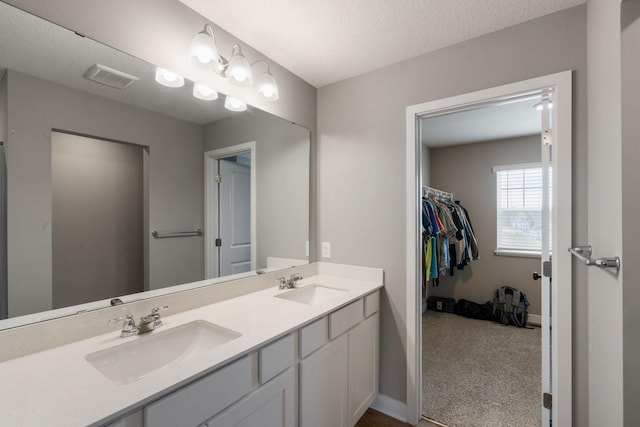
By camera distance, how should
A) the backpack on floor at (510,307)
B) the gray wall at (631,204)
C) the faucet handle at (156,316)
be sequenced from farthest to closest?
the backpack on floor at (510,307) → the faucet handle at (156,316) → the gray wall at (631,204)

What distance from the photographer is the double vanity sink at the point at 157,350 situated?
1.03 metres

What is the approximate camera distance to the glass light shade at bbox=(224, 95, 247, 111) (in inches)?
64.9

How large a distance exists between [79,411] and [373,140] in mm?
1945

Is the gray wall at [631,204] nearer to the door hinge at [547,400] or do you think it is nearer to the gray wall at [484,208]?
the door hinge at [547,400]

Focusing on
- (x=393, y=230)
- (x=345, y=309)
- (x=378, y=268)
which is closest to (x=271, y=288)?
(x=345, y=309)

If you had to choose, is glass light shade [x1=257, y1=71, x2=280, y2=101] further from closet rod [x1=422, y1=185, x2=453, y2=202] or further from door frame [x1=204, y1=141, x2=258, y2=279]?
closet rod [x1=422, y1=185, x2=453, y2=202]

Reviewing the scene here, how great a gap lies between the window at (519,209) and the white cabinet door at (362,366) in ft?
9.24

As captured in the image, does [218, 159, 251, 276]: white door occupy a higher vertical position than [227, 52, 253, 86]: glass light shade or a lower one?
lower

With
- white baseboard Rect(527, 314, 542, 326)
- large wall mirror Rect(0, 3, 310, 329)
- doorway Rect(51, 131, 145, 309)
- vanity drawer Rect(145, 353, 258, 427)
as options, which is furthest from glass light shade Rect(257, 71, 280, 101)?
white baseboard Rect(527, 314, 542, 326)

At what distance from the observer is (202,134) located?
1.60 metres

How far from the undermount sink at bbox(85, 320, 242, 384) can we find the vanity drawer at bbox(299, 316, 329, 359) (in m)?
0.31

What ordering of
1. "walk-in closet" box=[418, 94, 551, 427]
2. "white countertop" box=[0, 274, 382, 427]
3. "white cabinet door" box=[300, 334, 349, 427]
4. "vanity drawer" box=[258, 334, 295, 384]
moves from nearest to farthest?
"white countertop" box=[0, 274, 382, 427] → "vanity drawer" box=[258, 334, 295, 384] → "white cabinet door" box=[300, 334, 349, 427] → "walk-in closet" box=[418, 94, 551, 427]

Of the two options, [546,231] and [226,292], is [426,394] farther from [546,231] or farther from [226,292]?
[226,292]

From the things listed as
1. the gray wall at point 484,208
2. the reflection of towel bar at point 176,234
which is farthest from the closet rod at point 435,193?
the reflection of towel bar at point 176,234
